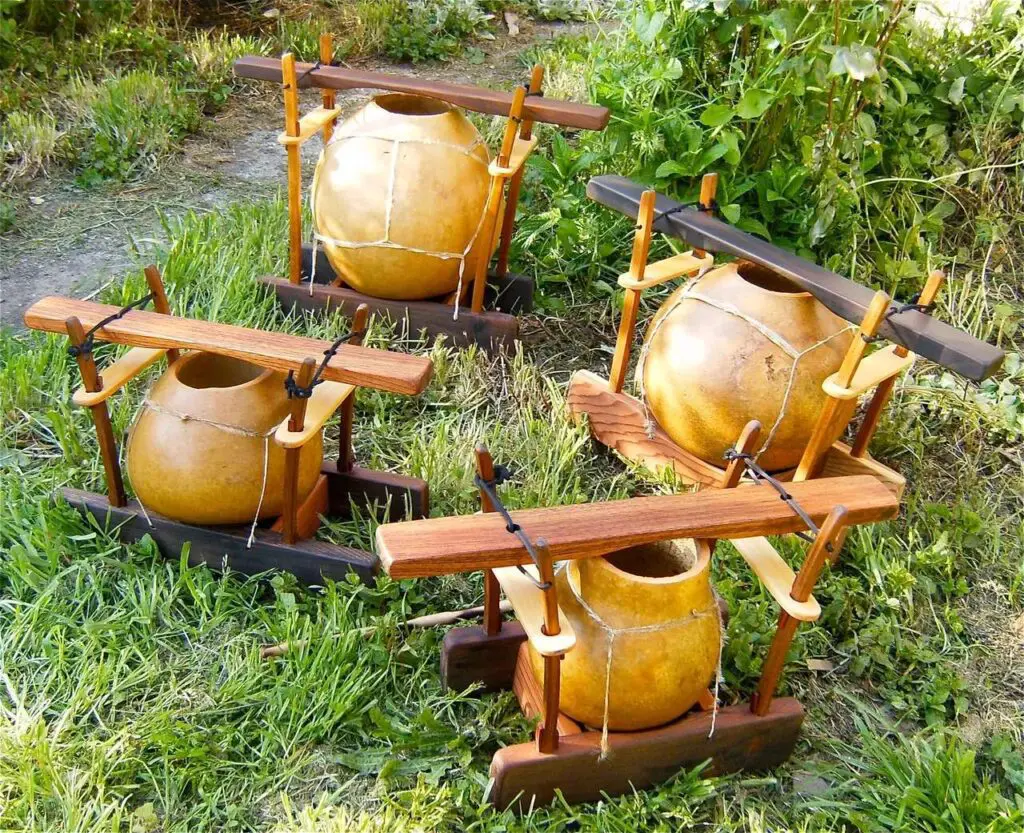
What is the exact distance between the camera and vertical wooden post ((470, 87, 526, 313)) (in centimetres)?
287

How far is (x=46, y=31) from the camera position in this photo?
5.04m

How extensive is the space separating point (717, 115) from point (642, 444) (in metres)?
1.18

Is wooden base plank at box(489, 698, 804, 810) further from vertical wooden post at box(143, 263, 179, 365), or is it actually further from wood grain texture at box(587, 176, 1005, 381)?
vertical wooden post at box(143, 263, 179, 365)

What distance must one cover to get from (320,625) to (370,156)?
4.81 ft

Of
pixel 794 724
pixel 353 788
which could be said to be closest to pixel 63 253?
pixel 353 788

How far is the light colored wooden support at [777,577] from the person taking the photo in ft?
5.74

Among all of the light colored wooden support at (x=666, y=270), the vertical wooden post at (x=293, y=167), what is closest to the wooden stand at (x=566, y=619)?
the light colored wooden support at (x=666, y=270)

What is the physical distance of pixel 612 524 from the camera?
1656mm

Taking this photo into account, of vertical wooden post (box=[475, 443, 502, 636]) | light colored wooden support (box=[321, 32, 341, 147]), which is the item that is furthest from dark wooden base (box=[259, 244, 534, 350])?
vertical wooden post (box=[475, 443, 502, 636])

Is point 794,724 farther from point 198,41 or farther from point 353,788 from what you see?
point 198,41

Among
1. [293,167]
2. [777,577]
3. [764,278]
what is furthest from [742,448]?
[293,167]

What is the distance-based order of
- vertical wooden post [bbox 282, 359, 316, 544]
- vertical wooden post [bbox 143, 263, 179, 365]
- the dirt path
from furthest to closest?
the dirt path
vertical wooden post [bbox 143, 263, 179, 365]
vertical wooden post [bbox 282, 359, 316, 544]

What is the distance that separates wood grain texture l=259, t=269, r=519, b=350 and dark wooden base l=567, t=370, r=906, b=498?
37cm

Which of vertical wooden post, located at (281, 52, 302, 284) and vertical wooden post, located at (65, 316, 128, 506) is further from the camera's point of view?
vertical wooden post, located at (281, 52, 302, 284)
